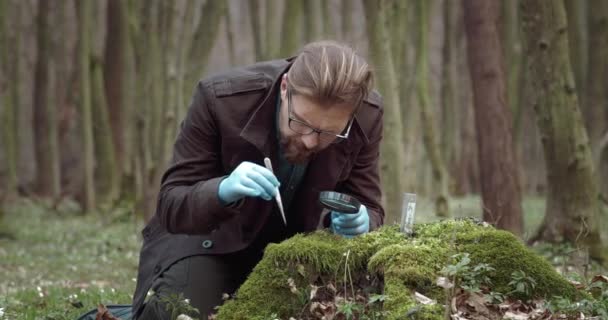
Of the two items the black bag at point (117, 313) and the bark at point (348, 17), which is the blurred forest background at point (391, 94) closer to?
the bark at point (348, 17)

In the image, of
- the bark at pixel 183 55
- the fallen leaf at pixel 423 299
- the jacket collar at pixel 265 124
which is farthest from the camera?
the bark at pixel 183 55

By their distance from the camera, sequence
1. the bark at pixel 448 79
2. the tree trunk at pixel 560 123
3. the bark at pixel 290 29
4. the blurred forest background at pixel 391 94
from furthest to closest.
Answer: the bark at pixel 448 79, the bark at pixel 290 29, the blurred forest background at pixel 391 94, the tree trunk at pixel 560 123

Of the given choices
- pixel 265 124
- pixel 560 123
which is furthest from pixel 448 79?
pixel 265 124

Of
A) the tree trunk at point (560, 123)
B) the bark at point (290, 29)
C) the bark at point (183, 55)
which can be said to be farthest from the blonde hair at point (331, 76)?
the bark at point (183, 55)

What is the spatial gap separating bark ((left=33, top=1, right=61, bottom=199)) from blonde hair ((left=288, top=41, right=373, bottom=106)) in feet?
52.4

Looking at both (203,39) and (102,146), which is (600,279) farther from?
(102,146)

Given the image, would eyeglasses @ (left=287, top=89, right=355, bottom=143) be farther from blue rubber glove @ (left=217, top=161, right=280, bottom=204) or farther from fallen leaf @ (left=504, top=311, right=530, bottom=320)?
fallen leaf @ (left=504, top=311, right=530, bottom=320)

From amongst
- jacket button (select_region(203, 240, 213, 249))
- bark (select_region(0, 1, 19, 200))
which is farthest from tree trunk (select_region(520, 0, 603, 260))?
bark (select_region(0, 1, 19, 200))

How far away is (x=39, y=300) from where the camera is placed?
6781 mm

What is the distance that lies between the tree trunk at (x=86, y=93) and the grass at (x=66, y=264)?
60 cm

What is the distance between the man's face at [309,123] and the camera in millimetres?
4383

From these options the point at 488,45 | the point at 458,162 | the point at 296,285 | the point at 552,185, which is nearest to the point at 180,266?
the point at 296,285

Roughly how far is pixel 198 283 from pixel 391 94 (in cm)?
621

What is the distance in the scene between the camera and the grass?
649cm
